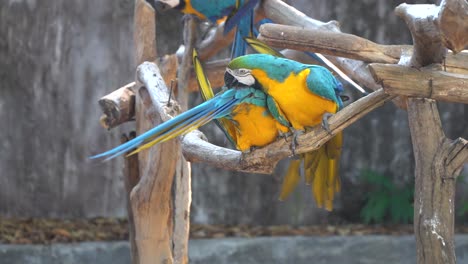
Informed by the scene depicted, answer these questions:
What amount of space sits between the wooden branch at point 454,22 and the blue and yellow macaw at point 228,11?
4.61 feet

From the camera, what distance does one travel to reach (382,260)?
403 centimetres

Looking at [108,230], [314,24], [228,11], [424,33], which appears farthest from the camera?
[108,230]

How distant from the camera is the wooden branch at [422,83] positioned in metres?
1.83

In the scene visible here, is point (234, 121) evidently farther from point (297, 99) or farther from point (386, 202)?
point (386, 202)

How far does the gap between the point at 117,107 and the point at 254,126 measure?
3.52 ft

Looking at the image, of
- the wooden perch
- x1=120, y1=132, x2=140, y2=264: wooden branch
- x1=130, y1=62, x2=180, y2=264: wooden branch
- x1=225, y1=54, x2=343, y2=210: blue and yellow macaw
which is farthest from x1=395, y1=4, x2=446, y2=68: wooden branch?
x1=120, y1=132, x2=140, y2=264: wooden branch

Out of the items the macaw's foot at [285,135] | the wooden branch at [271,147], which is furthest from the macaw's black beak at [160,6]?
the macaw's foot at [285,135]

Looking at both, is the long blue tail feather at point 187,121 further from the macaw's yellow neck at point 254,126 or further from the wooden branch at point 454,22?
the wooden branch at point 454,22

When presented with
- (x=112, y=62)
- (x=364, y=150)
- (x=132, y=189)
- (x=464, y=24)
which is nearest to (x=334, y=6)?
(x=364, y=150)

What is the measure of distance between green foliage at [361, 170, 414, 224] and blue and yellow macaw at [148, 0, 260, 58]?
1534 millimetres

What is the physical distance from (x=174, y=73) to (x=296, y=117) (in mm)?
1169

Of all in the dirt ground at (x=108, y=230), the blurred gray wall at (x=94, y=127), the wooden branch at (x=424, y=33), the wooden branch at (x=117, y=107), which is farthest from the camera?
the blurred gray wall at (x=94, y=127)

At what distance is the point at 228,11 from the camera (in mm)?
3195

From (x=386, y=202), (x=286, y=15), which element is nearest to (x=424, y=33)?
(x=286, y=15)
